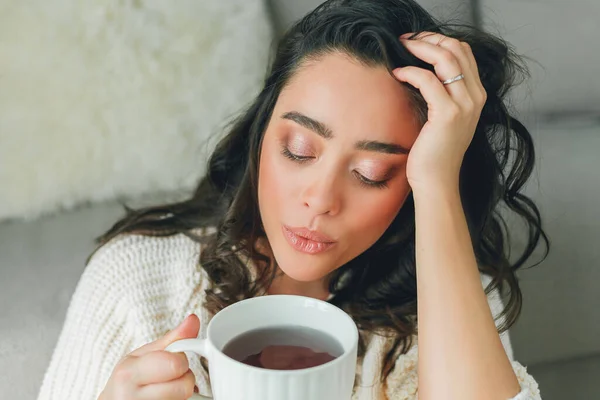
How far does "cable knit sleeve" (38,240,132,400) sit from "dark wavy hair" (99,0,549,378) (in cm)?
8

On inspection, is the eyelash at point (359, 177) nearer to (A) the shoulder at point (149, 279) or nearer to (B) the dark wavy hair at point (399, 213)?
(B) the dark wavy hair at point (399, 213)

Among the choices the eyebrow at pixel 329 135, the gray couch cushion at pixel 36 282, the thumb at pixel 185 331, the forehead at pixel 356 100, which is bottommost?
the gray couch cushion at pixel 36 282

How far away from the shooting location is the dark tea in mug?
563 millimetres

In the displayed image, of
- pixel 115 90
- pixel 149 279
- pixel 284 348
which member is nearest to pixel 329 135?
pixel 284 348

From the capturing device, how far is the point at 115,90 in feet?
3.70

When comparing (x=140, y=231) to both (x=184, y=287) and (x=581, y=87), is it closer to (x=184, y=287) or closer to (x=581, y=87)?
(x=184, y=287)

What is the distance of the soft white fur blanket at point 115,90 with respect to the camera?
106 centimetres

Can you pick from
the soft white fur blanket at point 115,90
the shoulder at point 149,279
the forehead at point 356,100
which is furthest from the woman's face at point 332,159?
the soft white fur blanket at point 115,90

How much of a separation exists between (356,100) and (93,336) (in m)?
0.51

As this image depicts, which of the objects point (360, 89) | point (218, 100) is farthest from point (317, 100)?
point (218, 100)

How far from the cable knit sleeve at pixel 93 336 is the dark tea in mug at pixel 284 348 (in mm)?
405

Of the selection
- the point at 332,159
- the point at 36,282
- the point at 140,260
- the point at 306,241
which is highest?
the point at 332,159

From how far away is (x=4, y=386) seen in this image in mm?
1012

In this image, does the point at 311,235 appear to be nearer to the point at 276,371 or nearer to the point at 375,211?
the point at 375,211
